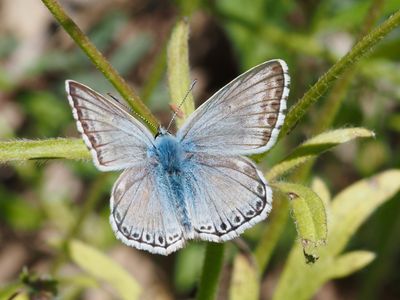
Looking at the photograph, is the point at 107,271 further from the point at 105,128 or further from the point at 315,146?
the point at 315,146

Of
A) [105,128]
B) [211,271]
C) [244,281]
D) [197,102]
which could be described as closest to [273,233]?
[244,281]

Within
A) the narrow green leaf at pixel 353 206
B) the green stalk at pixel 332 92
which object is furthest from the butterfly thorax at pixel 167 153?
the narrow green leaf at pixel 353 206

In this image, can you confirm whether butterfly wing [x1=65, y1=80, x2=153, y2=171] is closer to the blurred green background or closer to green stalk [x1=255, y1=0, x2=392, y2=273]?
green stalk [x1=255, y1=0, x2=392, y2=273]

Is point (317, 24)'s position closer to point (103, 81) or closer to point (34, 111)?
point (103, 81)

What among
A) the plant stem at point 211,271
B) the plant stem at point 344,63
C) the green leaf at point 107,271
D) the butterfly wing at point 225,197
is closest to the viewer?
the plant stem at point 344,63

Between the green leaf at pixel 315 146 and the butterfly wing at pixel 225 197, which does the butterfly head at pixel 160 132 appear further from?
the green leaf at pixel 315 146
